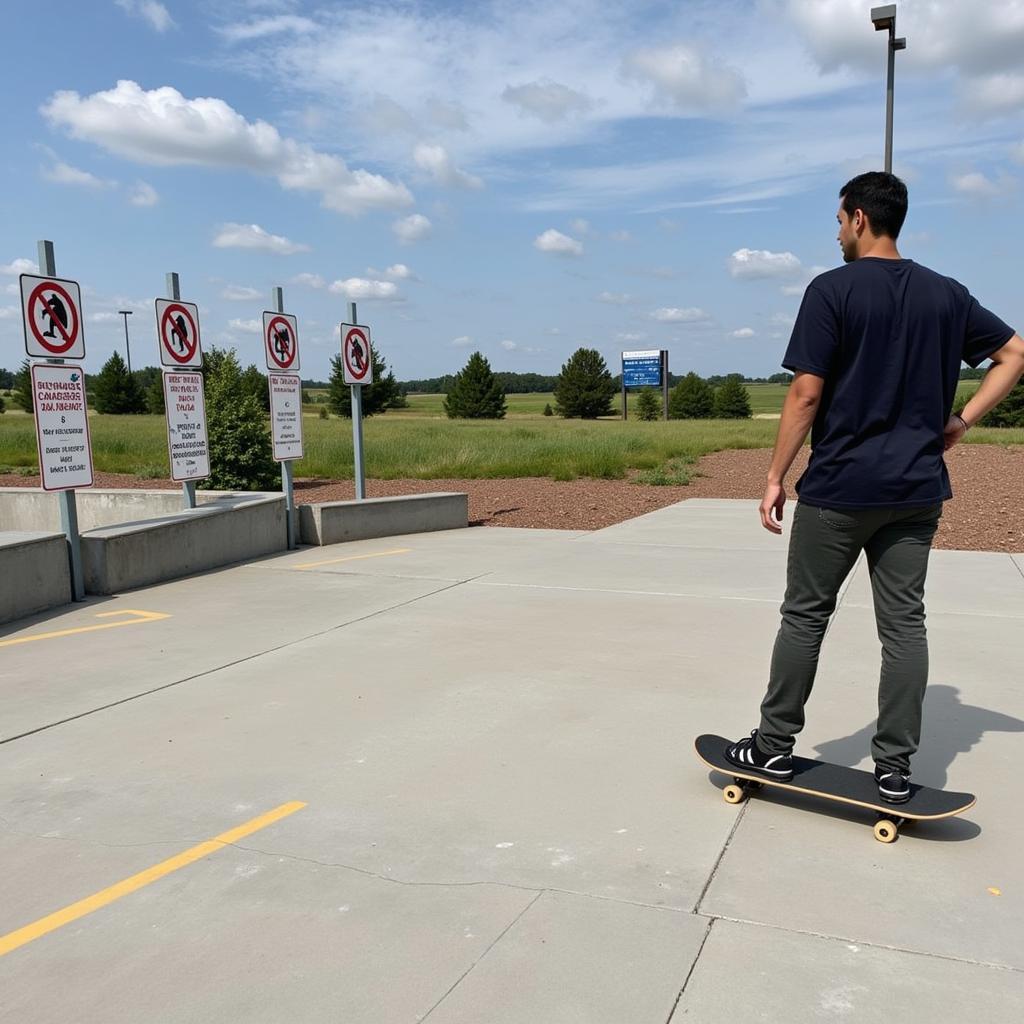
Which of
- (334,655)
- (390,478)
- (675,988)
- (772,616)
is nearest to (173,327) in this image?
(334,655)

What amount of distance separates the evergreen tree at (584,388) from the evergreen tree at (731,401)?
10760 millimetres

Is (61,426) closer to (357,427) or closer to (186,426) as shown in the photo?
(186,426)

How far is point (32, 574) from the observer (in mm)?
7094

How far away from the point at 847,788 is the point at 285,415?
8.00 metres

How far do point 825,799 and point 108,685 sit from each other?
3.79 meters

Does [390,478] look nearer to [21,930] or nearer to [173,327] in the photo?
[173,327]

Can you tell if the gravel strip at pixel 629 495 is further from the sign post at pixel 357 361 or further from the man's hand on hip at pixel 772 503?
the man's hand on hip at pixel 772 503

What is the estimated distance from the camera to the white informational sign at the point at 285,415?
10.0 meters

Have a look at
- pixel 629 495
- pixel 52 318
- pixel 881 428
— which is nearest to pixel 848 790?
pixel 881 428

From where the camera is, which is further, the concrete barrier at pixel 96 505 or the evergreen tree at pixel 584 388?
the evergreen tree at pixel 584 388

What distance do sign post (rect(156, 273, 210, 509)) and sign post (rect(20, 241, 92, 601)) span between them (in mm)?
1337

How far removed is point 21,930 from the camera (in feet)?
9.16

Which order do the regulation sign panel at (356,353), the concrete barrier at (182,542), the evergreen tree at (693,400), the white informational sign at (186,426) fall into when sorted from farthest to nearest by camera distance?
the evergreen tree at (693,400) < the regulation sign panel at (356,353) < the white informational sign at (186,426) < the concrete barrier at (182,542)

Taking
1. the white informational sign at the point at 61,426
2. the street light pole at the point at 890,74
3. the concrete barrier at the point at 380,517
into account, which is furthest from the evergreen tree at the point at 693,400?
the white informational sign at the point at 61,426
